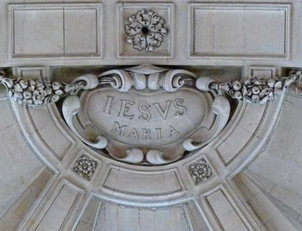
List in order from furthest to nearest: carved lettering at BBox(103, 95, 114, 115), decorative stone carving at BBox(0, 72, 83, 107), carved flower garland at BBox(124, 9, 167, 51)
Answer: carved lettering at BBox(103, 95, 114, 115) → carved flower garland at BBox(124, 9, 167, 51) → decorative stone carving at BBox(0, 72, 83, 107)

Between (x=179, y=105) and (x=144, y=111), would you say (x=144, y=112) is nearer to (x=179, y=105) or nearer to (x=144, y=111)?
(x=144, y=111)

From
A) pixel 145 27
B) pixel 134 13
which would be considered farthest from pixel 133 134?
pixel 134 13

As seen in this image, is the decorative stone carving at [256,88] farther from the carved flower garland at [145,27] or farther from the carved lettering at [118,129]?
the carved lettering at [118,129]

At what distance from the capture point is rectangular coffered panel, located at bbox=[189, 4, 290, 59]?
6340 millimetres

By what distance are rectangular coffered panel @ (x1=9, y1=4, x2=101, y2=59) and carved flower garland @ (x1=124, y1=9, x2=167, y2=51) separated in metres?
0.34

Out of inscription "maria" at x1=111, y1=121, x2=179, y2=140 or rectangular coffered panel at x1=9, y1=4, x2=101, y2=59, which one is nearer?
rectangular coffered panel at x1=9, y1=4, x2=101, y2=59

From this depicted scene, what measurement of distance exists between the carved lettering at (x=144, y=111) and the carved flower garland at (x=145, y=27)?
60 centimetres

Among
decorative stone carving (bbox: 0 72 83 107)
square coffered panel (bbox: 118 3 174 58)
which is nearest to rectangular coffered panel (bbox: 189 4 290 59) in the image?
square coffered panel (bbox: 118 3 174 58)

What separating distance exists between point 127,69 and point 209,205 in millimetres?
1686

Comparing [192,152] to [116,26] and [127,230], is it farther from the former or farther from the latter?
[116,26]

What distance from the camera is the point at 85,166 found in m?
6.41

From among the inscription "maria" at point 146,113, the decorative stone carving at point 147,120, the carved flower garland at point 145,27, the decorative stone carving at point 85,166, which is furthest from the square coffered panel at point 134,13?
the decorative stone carving at point 85,166

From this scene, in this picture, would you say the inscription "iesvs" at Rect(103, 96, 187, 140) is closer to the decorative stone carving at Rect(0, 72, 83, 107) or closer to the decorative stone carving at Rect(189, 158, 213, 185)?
the decorative stone carving at Rect(189, 158, 213, 185)

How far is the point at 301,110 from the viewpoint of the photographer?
642 cm
